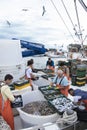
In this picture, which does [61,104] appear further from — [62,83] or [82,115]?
[62,83]

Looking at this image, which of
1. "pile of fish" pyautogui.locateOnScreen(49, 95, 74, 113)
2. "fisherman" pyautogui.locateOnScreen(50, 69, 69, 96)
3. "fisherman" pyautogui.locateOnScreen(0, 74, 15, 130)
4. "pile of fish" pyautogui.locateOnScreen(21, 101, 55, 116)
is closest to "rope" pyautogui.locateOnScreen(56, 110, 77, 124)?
"pile of fish" pyautogui.locateOnScreen(49, 95, 74, 113)

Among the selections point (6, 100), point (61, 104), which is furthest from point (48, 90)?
point (6, 100)

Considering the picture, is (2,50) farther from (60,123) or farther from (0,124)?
(60,123)

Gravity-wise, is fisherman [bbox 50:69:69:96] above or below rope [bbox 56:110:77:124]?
above

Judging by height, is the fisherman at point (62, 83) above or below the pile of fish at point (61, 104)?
above

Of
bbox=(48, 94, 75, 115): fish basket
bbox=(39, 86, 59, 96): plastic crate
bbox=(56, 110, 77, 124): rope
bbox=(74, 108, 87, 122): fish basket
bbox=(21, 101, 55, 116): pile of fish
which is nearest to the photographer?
bbox=(56, 110, 77, 124): rope

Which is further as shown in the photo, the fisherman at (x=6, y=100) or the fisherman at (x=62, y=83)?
the fisherman at (x=62, y=83)

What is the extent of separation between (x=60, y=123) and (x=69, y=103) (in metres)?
0.61

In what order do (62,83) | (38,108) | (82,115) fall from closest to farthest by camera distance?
(82,115) < (38,108) < (62,83)

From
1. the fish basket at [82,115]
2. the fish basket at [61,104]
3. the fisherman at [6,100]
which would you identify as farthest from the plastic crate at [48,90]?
the fish basket at [82,115]

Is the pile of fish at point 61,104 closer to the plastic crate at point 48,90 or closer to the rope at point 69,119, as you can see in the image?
the rope at point 69,119

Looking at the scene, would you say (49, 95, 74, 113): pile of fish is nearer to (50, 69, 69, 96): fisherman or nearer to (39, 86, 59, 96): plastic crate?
(39, 86, 59, 96): plastic crate

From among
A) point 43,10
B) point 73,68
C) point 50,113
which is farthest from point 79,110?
point 73,68

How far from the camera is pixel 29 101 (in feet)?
15.4
